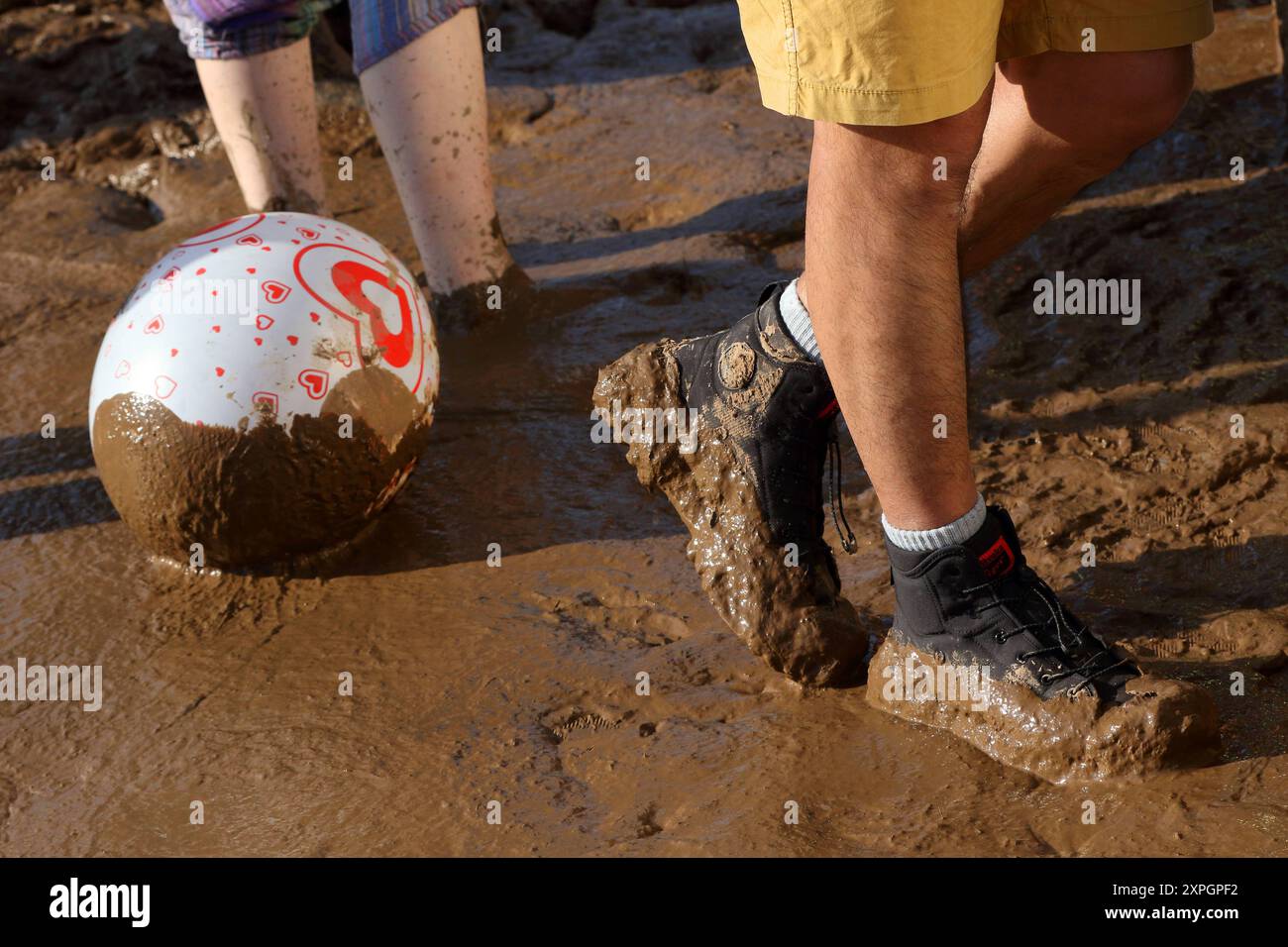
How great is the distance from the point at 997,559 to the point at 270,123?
2.70 meters

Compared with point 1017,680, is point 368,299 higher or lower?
higher

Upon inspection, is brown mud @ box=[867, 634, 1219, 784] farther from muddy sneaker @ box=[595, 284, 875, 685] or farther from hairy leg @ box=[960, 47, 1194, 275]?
hairy leg @ box=[960, 47, 1194, 275]

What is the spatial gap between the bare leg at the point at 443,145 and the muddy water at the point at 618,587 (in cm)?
24

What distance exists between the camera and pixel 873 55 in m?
1.73

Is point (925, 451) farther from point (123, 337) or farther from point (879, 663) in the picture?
point (123, 337)

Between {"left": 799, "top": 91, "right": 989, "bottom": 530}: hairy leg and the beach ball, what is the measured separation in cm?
117

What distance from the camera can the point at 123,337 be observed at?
280cm

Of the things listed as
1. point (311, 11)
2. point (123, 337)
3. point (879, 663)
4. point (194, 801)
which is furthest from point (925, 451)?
point (311, 11)

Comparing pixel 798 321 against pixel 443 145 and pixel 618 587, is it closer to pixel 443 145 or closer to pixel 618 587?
pixel 618 587

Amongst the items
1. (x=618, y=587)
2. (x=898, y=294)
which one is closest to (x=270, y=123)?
(x=618, y=587)

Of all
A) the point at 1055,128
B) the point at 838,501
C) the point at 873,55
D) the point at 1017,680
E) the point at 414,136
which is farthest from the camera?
the point at 414,136

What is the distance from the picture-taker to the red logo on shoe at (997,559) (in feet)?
6.87

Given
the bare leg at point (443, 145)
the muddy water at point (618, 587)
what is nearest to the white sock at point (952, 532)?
Answer: the muddy water at point (618, 587)

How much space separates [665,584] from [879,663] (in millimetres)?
638
